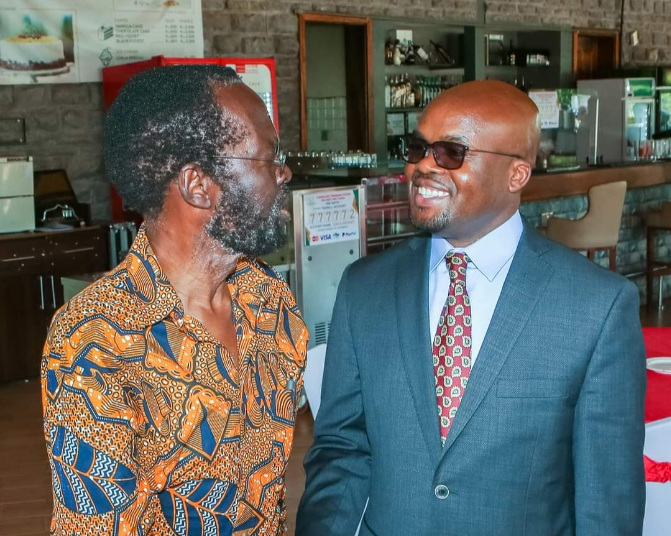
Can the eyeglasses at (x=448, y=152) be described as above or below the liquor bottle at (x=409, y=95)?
below

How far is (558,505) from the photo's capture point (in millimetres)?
1620

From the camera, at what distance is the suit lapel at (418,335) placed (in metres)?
1.63

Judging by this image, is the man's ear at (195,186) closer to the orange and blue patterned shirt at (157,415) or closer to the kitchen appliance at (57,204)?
the orange and blue patterned shirt at (157,415)

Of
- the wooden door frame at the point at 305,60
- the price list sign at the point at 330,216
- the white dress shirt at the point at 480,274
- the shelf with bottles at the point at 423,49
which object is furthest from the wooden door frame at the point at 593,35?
the white dress shirt at the point at 480,274

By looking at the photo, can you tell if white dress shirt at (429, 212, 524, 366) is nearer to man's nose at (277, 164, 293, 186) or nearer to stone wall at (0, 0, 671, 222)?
man's nose at (277, 164, 293, 186)

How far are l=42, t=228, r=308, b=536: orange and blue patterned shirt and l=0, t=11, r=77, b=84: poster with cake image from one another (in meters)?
5.18

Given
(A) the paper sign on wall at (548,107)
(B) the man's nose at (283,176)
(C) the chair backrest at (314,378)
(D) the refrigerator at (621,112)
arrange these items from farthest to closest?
(D) the refrigerator at (621,112) → (A) the paper sign on wall at (548,107) → (C) the chair backrest at (314,378) → (B) the man's nose at (283,176)

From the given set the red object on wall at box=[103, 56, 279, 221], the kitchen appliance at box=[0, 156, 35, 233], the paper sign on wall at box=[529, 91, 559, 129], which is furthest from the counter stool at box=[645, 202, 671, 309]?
the kitchen appliance at box=[0, 156, 35, 233]

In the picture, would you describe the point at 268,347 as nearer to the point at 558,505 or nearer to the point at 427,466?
the point at 427,466

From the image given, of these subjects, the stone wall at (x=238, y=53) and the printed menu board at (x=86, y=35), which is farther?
the stone wall at (x=238, y=53)

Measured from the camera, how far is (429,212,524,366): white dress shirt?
1705 mm

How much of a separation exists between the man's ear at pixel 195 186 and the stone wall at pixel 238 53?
516cm

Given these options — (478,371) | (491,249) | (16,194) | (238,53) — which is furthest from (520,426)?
(238,53)

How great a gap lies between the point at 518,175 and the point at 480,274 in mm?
222
